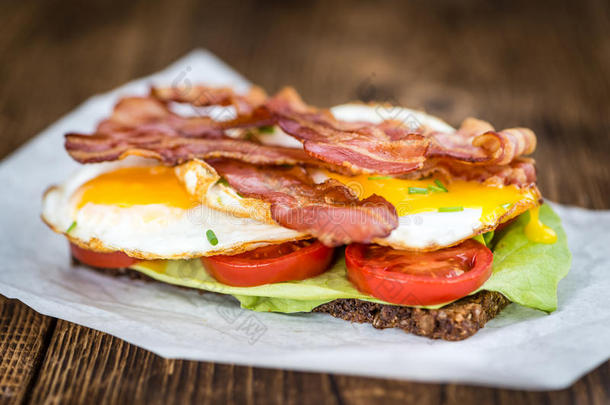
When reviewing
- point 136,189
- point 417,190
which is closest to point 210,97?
point 136,189

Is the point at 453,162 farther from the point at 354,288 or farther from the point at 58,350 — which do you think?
the point at 58,350

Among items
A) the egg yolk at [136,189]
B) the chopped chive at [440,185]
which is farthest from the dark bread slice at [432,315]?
the egg yolk at [136,189]

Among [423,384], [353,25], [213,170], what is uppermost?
[213,170]

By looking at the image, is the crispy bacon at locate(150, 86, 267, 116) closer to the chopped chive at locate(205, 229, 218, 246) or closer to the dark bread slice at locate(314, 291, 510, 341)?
the chopped chive at locate(205, 229, 218, 246)

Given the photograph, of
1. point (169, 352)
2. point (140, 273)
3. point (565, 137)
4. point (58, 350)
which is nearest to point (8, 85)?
point (140, 273)

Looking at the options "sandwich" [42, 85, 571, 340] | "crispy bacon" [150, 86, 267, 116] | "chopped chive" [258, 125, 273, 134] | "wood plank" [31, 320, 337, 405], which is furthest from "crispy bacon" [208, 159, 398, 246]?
"crispy bacon" [150, 86, 267, 116]

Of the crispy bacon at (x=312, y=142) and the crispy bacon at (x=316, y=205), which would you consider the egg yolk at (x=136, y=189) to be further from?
the crispy bacon at (x=316, y=205)
